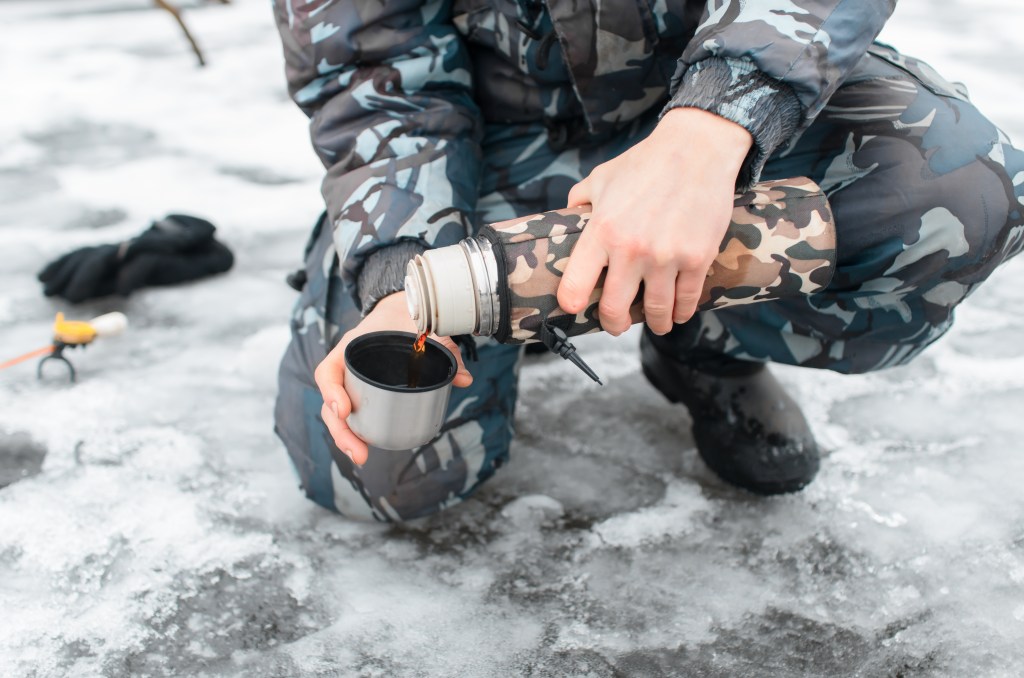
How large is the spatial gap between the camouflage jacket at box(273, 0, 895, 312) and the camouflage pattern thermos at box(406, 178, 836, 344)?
23cm

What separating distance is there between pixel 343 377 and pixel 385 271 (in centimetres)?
19

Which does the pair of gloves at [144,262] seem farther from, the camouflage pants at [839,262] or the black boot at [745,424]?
the black boot at [745,424]

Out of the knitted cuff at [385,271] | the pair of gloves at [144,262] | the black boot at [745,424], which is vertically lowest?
the pair of gloves at [144,262]

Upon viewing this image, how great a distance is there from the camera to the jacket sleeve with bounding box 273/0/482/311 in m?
1.38

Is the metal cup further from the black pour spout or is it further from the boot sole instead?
the boot sole

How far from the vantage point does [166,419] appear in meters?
1.73

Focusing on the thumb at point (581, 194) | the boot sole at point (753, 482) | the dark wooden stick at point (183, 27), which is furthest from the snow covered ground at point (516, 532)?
the dark wooden stick at point (183, 27)

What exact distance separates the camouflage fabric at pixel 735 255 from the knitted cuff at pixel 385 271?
241mm

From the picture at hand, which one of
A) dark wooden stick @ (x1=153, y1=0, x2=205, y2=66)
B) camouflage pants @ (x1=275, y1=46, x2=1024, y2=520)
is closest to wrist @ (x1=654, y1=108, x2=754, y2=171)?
camouflage pants @ (x1=275, y1=46, x2=1024, y2=520)

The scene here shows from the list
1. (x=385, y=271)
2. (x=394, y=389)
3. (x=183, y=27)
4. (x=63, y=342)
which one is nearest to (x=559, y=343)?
(x=394, y=389)

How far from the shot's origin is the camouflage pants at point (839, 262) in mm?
1328

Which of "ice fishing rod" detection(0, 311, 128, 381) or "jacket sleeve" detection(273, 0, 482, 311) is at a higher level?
"jacket sleeve" detection(273, 0, 482, 311)

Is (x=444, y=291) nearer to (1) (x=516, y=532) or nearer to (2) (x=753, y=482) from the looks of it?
(1) (x=516, y=532)

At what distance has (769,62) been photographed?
112 cm
